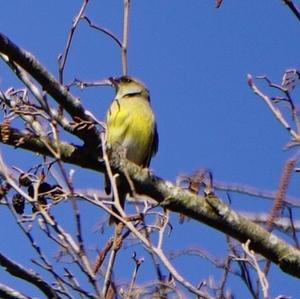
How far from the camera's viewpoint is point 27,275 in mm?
2773

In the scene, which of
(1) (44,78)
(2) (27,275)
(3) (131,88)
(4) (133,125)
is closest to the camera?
(2) (27,275)

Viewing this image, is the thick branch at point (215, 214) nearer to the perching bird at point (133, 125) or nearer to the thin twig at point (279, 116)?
the thin twig at point (279, 116)

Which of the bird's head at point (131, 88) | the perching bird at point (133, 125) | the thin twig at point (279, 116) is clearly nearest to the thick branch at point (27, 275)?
the thin twig at point (279, 116)

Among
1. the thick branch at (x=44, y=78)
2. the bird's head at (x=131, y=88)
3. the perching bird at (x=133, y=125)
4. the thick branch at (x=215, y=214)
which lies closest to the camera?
the thick branch at (x=44, y=78)

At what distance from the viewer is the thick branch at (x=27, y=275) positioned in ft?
8.95

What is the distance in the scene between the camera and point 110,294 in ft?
9.04

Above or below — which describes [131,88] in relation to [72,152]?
above

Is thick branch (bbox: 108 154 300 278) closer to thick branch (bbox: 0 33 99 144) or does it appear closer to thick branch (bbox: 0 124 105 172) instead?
thick branch (bbox: 0 124 105 172)

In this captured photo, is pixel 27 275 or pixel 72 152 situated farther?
pixel 72 152

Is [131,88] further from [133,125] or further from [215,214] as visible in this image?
[215,214]

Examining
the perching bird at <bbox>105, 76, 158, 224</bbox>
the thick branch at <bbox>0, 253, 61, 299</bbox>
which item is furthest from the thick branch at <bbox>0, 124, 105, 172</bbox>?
the perching bird at <bbox>105, 76, 158, 224</bbox>

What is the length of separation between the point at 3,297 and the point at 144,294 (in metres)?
0.87

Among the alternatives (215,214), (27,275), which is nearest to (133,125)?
(215,214)

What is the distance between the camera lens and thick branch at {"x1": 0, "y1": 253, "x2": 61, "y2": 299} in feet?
8.95
